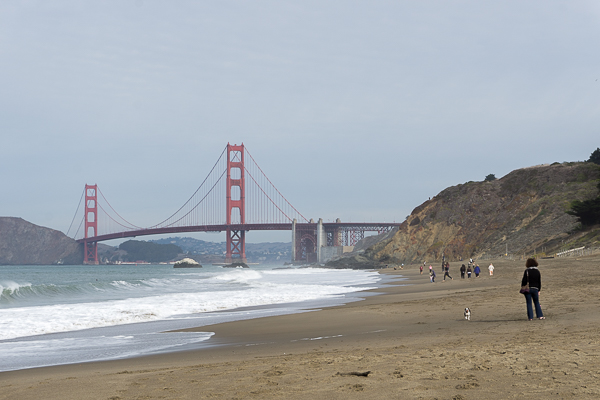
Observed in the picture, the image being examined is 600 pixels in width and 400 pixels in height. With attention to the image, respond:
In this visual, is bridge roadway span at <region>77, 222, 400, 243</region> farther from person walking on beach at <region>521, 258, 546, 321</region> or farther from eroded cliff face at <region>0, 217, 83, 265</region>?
person walking on beach at <region>521, 258, 546, 321</region>

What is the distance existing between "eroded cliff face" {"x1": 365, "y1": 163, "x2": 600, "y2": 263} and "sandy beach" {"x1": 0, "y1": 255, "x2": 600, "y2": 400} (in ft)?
115

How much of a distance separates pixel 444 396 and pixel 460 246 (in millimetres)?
57060

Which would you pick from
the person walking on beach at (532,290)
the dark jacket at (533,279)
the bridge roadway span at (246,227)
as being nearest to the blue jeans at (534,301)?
the person walking on beach at (532,290)

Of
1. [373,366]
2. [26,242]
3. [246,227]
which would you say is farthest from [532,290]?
[26,242]

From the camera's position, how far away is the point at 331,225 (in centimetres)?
10125

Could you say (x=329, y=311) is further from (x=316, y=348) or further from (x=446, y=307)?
(x=316, y=348)

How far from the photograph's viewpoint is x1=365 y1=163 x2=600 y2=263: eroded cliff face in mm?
46656

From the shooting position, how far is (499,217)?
2242 inches

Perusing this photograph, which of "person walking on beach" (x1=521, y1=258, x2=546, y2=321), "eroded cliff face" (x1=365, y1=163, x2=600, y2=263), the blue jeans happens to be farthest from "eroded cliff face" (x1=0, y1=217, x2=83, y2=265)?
the blue jeans

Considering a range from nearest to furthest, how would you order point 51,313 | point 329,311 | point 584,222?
point 329,311
point 51,313
point 584,222

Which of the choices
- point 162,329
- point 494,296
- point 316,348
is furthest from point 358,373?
point 494,296

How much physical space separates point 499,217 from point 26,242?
132 m

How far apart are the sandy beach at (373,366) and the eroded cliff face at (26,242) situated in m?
140

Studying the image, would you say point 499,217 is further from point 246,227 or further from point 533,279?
point 533,279
